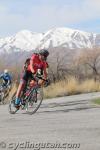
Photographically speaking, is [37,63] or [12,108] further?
[12,108]

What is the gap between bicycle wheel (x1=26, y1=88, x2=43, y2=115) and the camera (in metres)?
12.8

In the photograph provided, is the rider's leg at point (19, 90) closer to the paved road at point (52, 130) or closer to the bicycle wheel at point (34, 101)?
the bicycle wheel at point (34, 101)

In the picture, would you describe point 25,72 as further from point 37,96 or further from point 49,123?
point 49,123

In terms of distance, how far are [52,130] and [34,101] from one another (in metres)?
3.39

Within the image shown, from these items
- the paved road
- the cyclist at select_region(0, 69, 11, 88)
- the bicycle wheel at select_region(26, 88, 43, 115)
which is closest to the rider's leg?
the bicycle wheel at select_region(26, 88, 43, 115)

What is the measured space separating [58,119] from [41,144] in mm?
3154

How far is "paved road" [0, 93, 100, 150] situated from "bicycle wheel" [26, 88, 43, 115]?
0.82 feet

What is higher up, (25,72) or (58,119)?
(25,72)

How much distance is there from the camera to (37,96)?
12898 mm

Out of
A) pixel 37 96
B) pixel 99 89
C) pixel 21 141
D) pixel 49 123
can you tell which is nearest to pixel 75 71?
pixel 99 89

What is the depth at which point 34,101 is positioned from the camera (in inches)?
501

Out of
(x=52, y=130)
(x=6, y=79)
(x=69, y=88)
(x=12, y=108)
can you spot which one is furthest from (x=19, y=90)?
(x=69, y=88)

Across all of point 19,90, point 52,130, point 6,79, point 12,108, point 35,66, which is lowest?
point 52,130

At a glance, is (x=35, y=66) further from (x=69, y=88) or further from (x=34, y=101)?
(x=69, y=88)
